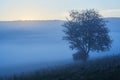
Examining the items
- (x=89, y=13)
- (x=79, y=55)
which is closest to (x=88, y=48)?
(x=79, y=55)

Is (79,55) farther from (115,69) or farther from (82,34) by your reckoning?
(115,69)

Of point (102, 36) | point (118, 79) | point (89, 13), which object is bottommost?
point (118, 79)

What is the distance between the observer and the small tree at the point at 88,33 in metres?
56.6

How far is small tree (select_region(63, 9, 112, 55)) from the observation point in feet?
186

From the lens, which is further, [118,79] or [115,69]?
[115,69]

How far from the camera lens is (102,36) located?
185ft

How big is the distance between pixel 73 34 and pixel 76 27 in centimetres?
120

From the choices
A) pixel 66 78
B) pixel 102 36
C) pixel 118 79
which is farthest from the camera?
pixel 102 36

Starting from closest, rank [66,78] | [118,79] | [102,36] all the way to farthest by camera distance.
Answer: [118,79] < [66,78] < [102,36]

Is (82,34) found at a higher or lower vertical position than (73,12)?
lower

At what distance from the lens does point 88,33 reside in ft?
189

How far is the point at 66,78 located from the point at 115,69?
2725mm

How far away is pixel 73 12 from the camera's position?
5972cm

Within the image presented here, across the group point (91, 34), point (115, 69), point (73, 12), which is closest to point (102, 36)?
point (91, 34)
